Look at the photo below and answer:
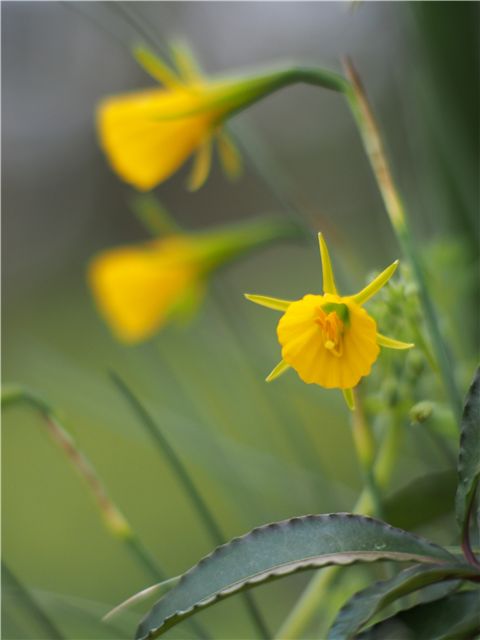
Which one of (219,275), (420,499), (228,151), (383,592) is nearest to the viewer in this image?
(383,592)

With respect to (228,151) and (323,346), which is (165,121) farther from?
(323,346)

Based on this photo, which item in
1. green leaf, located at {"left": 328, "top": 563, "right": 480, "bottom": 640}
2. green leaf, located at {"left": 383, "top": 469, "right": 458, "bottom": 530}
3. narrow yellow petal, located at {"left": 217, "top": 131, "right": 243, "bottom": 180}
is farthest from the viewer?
narrow yellow petal, located at {"left": 217, "top": 131, "right": 243, "bottom": 180}

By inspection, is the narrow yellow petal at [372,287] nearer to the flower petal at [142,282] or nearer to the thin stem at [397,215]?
the thin stem at [397,215]

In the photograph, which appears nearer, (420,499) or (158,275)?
(420,499)

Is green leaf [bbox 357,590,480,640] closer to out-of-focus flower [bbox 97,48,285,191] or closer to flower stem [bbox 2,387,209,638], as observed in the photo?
flower stem [bbox 2,387,209,638]

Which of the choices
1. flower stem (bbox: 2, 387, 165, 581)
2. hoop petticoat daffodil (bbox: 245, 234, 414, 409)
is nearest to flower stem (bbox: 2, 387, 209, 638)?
flower stem (bbox: 2, 387, 165, 581)

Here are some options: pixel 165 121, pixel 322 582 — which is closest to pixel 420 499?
pixel 322 582
